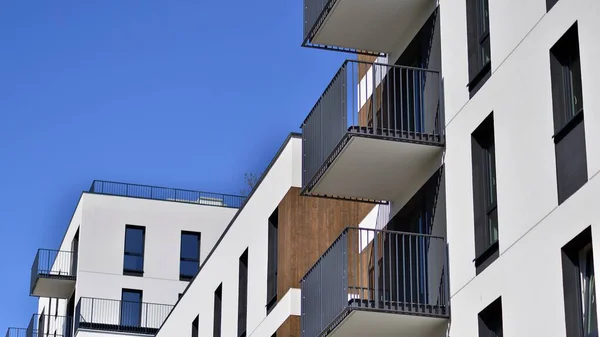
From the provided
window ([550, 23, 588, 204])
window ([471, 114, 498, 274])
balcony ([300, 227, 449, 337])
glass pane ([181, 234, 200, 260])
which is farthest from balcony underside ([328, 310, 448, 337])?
glass pane ([181, 234, 200, 260])

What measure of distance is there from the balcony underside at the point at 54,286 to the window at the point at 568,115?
122 feet

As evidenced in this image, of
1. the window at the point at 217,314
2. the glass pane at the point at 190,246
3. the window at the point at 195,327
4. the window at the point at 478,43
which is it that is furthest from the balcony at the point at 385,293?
the glass pane at the point at 190,246

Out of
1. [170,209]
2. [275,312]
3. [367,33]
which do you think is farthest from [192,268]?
[367,33]

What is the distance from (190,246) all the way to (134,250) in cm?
203

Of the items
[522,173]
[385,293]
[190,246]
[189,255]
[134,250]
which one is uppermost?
[190,246]

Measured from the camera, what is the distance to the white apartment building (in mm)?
49750

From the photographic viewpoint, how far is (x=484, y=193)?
60.7 ft

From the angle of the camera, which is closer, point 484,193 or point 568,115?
point 568,115

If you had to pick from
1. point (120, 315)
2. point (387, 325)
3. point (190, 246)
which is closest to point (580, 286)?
point (387, 325)

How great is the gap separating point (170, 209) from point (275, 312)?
2574 cm

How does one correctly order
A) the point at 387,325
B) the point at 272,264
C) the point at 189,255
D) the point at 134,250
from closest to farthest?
the point at 387,325
the point at 272,264
the point at 134,250
the point at 189,255

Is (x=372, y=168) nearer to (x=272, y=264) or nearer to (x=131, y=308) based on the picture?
(x=272, y=264)

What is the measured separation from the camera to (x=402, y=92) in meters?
22.3

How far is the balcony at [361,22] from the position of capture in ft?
73.3
